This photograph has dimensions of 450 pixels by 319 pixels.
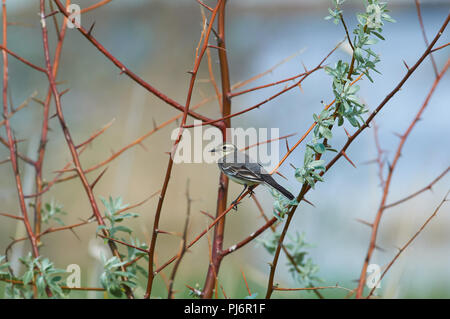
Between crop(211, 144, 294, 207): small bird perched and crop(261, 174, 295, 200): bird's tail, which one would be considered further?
crop(211, 144, 294, 207): small bird perched

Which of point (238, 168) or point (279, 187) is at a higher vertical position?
point (238, 168)

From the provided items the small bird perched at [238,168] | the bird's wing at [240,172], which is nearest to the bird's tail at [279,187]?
the small bird perched at [238,168]

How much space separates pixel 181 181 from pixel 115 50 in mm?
1415

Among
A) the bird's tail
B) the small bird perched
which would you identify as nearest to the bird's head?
the small bird perched

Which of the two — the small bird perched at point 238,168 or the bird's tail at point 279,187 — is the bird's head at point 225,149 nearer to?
the small bird perched at point 238,168

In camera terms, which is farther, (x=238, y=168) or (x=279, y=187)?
(x=238, y=168)

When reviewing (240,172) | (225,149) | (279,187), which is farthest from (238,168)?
(279,187)

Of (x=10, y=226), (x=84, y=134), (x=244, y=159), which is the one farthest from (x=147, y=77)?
(x=244, y=159)

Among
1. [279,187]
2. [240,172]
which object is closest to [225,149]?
[240,172]

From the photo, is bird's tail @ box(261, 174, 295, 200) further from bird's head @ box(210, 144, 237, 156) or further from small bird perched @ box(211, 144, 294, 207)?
bird's head @ box(210, 144, 237, 156)

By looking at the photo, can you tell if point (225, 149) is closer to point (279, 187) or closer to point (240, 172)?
point (240, 172)

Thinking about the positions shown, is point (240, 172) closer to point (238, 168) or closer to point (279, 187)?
point (238, 168)
